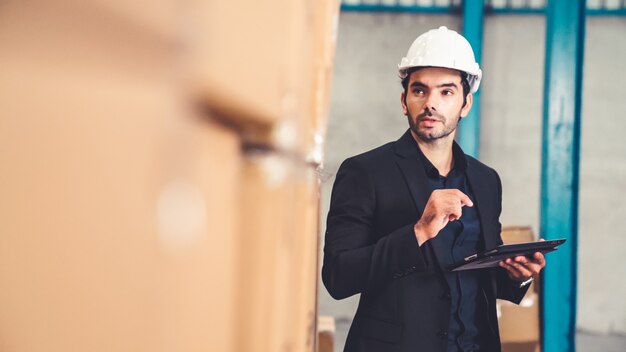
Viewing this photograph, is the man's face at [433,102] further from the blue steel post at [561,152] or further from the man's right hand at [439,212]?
the blue steel post at [561,152]

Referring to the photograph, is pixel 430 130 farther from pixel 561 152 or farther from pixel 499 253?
pixel 561 152

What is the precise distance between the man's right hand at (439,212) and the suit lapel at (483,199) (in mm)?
270

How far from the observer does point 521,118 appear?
5160 mm

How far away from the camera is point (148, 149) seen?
161 mm

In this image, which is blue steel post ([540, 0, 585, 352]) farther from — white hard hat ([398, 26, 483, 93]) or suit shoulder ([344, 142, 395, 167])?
suit shoulder ([344, 142, 395, 167])

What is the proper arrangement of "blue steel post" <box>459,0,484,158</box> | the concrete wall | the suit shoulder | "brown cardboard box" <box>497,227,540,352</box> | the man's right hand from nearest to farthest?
the man's right hand < the suit shoulder < "brown cardboard box" <box>497,227,540,352</box> < "blue steel post" <box>459,0,484,158</box> < the concrete wall

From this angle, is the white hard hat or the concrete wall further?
the concrete wall

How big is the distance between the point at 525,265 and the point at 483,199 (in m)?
0.19

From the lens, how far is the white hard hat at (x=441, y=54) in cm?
145

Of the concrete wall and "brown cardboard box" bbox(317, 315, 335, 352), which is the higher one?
the concrete wall

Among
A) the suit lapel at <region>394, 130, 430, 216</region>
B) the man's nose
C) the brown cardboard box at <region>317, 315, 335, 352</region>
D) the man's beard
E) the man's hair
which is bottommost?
the brown cardboard box at <region>317, 315, 335, 352</region>

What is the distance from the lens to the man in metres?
1.31

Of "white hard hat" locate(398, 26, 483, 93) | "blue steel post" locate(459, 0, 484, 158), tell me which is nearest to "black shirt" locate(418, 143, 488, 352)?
"white hard hat" locate(398, 26, 483, 93)

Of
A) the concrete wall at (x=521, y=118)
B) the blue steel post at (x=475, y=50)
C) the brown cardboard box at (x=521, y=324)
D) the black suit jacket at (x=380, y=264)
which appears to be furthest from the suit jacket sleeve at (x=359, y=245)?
the concrete wall at (x=521, y=118)
